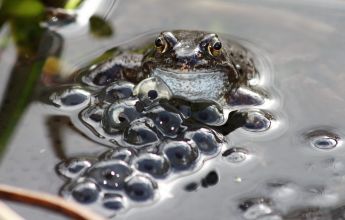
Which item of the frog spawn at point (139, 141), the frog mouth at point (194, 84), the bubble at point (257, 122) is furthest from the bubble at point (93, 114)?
the bubble at point (257, 122)

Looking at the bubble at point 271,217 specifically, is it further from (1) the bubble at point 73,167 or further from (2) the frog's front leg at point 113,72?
(2) the frog's front leg at point 113,72

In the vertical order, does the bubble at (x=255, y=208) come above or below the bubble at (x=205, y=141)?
below

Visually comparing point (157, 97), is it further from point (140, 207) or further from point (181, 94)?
point (140, 207)

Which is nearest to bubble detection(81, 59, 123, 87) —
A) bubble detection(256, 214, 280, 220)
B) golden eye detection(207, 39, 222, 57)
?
golden eye detection(207, 39, 222, 57)

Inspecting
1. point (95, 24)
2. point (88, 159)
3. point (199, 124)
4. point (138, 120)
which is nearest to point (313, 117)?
point (199, 124)

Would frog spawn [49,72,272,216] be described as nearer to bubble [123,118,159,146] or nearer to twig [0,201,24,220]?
bubble [123,118,159,146]
